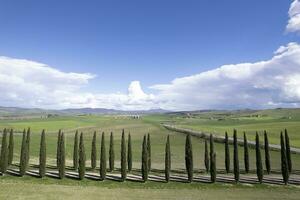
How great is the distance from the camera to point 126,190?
161 feet

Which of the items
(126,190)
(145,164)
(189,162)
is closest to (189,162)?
(189,162)

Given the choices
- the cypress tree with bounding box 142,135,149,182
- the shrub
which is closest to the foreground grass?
the cypress tree with bounding box 142,135,149,182

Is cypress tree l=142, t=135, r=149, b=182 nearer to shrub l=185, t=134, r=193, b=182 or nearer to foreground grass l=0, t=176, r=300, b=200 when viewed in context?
foreground grass l=0, t=176, r=300, b=200

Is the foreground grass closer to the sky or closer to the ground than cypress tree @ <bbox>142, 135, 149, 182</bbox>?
closer to the ground

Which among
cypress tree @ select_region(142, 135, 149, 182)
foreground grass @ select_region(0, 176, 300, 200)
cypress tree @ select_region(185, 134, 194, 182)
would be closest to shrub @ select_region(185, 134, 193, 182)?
cypress tree @ select_region(185, 134, 194, 182)

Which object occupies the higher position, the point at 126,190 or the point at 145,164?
the point at 145,164

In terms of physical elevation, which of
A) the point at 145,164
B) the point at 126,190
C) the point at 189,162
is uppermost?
the point at 189,162

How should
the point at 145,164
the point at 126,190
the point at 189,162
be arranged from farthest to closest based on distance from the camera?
1. the point at 189,162
2. the point at 145,164
3. the point at 126,190

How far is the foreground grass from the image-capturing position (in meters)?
44.5

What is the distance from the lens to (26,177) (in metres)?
57.1

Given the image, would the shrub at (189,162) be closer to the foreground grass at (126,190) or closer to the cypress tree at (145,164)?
the foreground grass at (126,190)

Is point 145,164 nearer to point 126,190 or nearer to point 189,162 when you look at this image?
point 189,162

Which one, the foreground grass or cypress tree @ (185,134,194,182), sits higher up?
cypress tree @ (185,134,194,182)

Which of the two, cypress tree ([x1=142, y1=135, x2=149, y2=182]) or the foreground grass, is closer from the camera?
the foreground grass
